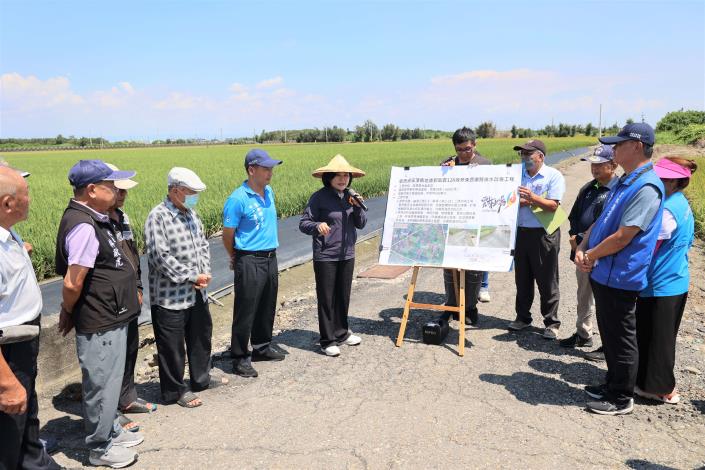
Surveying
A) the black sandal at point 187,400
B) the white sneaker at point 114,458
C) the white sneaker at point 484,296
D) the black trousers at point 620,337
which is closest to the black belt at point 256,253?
the black sandal at point 187,400

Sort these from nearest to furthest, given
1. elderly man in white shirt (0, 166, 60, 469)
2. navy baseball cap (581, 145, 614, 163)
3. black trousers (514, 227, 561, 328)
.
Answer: elderly man in white shirt (0, 166, 60, 469)
navy baseball cap (581, 145, 614, 163)
black trousers (514, 227, 561, 328)

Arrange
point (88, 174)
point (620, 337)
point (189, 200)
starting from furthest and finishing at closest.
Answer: point (189, 200), point (620, 337), point (88, 174)

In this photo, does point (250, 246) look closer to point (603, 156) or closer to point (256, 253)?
point (256, 253)

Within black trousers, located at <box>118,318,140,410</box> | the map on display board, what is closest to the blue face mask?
black trousers, located at <box>118,318,140,410</box>

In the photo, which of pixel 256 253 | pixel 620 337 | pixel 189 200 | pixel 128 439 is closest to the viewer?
pixel 128 439

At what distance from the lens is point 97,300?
299 centimetres

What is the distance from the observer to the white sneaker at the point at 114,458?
3029 millimetres

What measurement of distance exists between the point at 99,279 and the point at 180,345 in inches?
41.2

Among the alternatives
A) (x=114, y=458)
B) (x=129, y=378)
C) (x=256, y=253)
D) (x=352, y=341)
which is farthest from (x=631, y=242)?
(x=129, y=378)

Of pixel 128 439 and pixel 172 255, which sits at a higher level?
pixel 172 255

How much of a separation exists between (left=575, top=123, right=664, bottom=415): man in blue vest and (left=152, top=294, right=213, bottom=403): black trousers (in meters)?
3.07

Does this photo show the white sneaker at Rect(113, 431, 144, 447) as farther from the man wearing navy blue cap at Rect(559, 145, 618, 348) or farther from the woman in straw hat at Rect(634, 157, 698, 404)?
the man wearing navy blue cap at Rect(559, 145, 618, 348)

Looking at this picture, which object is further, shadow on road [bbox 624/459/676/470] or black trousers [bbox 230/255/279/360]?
black trousers [bbox 230/255/279/360]

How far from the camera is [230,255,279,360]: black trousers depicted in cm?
429
